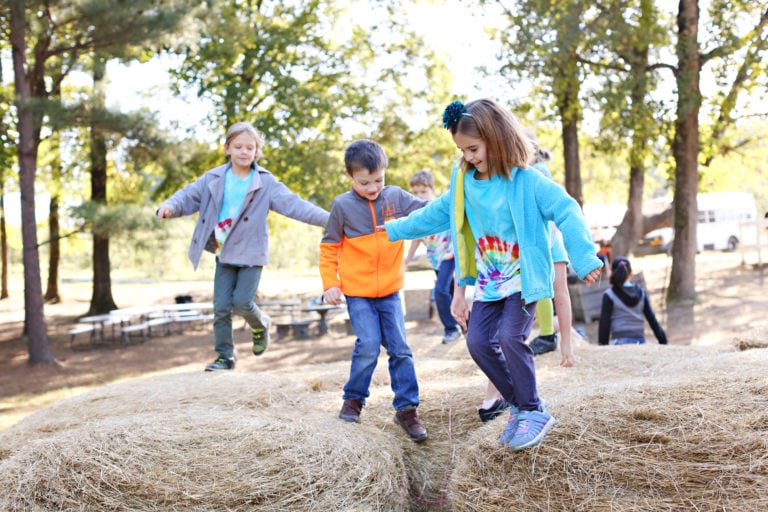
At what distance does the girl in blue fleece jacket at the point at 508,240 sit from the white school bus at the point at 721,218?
35.1 m

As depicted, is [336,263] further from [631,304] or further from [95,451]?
[631,304]

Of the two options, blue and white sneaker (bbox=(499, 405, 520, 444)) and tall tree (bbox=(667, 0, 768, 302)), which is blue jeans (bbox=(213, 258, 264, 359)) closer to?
blue and white sneaker (bbox=(499, 405, 520, 444))

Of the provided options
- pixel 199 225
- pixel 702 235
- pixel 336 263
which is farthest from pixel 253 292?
pixel 702 235

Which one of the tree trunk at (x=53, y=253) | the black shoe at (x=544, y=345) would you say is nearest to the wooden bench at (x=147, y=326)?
the tree trunk at (x=53, y=253)

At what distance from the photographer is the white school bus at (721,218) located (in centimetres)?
3709

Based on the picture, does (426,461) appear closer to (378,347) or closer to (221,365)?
(378,347)

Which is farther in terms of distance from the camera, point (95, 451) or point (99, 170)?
point (99, 170)

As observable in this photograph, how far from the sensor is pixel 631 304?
318 inches

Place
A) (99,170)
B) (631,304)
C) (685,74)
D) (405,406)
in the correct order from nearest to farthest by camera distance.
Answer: (405,406), (631,304), (685,74), (99,170)

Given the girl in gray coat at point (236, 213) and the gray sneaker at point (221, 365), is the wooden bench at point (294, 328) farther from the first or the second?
the girl in gray coat at point (236, 213)

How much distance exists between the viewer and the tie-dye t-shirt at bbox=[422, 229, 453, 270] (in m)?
8.32

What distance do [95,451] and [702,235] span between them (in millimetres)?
36976

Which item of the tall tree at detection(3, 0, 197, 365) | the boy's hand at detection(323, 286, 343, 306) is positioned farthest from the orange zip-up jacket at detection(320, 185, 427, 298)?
the tall tree at detection(3, 0, 197, 365)

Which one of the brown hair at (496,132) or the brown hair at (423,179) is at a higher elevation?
the brown hair at (423,179)
